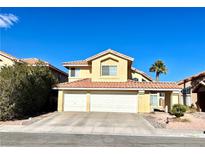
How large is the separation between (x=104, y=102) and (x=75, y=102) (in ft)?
9.84

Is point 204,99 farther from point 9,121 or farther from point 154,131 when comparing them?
point 9,121

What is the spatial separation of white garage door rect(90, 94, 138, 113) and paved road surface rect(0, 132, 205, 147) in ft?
44.3

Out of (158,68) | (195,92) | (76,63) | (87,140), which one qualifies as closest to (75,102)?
(76,63)

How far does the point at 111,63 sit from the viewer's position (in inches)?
1252

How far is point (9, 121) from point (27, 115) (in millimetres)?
3719

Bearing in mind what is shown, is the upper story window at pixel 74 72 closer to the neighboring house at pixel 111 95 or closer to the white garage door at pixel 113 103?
the neighboring house at pixel 111 95

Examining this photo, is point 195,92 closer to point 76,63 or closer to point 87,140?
point 76,63

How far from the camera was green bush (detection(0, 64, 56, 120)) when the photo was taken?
2100 cm

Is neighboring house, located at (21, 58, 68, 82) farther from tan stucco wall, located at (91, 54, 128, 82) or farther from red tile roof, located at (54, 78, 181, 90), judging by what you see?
red tile roof, located at (54, 78, 181, 90)

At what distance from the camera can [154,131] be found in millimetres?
17531

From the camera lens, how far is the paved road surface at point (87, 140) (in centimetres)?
1304

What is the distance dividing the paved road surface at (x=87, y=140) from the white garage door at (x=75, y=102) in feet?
44.5
